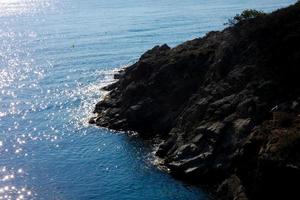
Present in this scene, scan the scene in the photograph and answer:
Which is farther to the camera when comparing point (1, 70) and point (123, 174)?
point (1, 70)

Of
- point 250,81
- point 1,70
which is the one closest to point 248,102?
point 250,81

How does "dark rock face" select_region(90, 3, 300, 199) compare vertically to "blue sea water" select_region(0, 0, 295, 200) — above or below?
above

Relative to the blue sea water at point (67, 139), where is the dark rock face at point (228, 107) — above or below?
above

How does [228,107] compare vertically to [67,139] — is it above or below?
above

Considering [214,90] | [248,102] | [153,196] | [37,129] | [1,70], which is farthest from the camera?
[1,70]

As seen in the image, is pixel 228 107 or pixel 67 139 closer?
pixel 228 107

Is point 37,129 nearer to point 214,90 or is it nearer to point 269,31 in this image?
point 214,90

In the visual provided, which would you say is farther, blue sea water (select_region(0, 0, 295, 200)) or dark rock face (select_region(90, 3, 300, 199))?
blue sea water (select_region(0, 0, 295, 200))

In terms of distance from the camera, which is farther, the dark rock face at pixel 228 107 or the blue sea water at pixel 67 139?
the blue sea water at pixel 67 139
